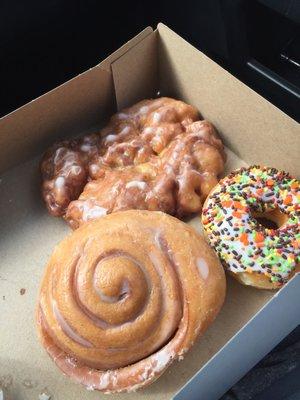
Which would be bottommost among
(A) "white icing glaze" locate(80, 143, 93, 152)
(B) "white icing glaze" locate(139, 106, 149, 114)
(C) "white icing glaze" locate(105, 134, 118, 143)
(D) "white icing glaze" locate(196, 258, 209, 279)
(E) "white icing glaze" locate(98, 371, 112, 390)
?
(E) "white icing glaze" locate(98, 371, 112, 390)

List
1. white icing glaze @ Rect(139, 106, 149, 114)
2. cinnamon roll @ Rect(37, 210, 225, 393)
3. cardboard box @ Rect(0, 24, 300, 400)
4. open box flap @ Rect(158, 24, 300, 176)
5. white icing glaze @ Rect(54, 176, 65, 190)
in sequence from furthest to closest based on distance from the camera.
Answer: white icing glaze @ Rect(139, 106, 149, 114) < white icing glaze @ Rect(54, 176, 65, 190) < open box flap @ Rect(158, 24, 300, 176) < cardboard box @ Rect(0, 24, 300, 400) < cinnamon roll @ Rect(37, 210, 225, 393)

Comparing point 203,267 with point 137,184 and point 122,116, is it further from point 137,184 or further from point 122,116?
point 122,116

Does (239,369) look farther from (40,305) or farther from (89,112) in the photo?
(89,112)

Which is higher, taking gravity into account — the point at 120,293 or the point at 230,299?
the point at 120,293

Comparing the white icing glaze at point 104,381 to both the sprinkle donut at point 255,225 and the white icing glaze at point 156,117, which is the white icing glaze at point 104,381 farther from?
the white icing glaze at point 156,117

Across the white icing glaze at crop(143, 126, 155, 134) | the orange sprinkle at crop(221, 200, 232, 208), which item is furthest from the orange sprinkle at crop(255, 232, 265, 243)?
the white icing glaze at crop(143, 126, 155, 134)

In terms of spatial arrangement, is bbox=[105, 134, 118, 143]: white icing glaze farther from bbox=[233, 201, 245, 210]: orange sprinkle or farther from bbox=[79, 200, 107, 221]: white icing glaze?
bbox=[233, 201, 245, 210]: orange sprinkle

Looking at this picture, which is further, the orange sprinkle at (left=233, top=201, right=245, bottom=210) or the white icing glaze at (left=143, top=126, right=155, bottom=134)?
the white icing glaze at (left=143, top=126, right=155, bottom=134)

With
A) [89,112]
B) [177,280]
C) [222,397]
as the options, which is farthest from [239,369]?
[89,112]

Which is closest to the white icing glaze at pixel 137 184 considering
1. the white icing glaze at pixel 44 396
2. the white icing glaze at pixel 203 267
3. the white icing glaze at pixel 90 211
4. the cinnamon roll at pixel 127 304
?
the white icing glaze at pixel 90 211
